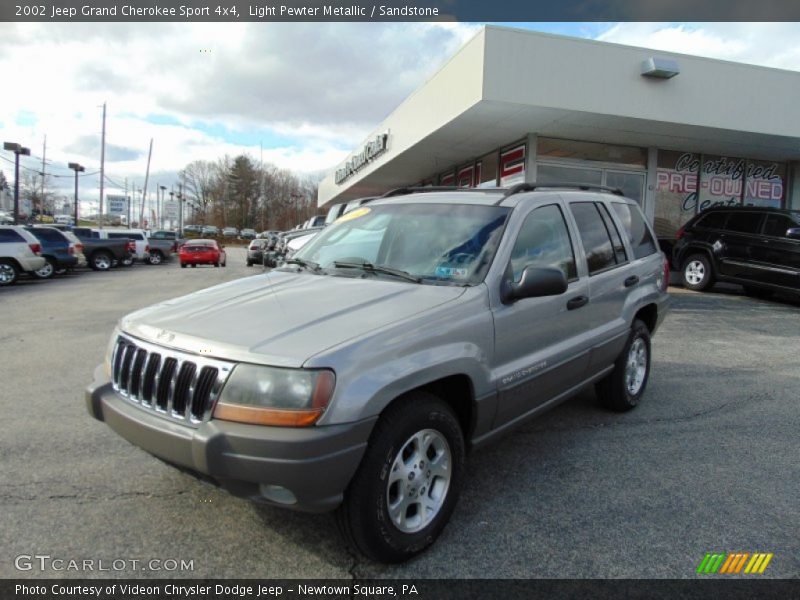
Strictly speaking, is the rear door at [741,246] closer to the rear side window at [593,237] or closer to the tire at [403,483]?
the rear side window at [593,237]

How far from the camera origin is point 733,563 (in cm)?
269

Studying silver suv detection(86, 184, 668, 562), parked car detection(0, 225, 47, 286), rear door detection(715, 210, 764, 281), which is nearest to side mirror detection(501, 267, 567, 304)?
silver suv detection(86, 184, 668, 562)

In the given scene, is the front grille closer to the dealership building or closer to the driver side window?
the driver side window

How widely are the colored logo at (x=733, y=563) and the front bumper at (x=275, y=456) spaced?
1814mm

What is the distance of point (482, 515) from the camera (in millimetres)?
3066

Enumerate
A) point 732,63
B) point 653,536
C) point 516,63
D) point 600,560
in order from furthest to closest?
1. point 732,63
2. point 516,63
3. point 653,536
4. point 600,560

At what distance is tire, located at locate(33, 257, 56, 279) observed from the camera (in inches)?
712

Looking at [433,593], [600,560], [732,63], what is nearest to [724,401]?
[600,560]

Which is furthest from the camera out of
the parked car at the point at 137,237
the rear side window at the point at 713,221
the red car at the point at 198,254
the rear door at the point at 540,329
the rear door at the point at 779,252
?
the parked car at the point at 137,237

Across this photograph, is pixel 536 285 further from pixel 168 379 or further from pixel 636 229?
pixel 636 229

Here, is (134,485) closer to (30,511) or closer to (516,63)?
(30,511)

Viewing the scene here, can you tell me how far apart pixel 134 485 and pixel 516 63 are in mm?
9370

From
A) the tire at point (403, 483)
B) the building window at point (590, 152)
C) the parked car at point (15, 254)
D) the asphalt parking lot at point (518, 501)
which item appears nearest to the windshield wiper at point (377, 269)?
the tire at point (403, 483)

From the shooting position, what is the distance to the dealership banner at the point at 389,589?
2.39 meters
